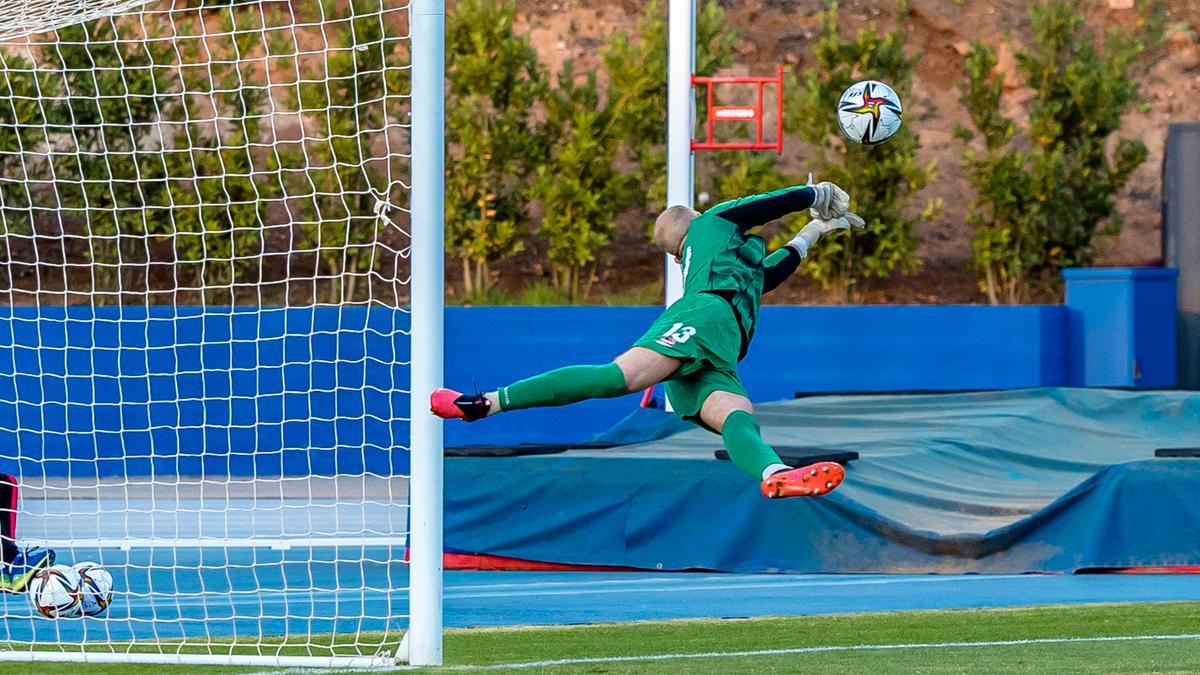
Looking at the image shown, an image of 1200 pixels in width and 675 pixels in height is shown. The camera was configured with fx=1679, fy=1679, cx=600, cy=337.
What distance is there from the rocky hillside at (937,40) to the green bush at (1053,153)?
657cm

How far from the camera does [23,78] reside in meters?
16.4

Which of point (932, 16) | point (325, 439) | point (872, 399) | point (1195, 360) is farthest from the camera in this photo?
point (932, 16)

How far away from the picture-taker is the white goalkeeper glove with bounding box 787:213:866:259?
7.55 metres

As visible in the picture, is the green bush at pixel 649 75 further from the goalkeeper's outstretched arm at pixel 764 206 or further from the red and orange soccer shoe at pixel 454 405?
the red and orange soccer shoe at pixel 454 405

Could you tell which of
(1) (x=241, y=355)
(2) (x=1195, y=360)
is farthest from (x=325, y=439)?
(2) (x=1195, y=360)

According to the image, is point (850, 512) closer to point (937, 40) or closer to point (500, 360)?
point (500, 360)

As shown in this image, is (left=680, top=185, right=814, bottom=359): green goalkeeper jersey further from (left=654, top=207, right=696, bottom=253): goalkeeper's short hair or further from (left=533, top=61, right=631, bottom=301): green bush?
(left=533, top=61, right=631, bottom=301): green bush

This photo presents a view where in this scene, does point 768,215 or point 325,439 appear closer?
point 768,215

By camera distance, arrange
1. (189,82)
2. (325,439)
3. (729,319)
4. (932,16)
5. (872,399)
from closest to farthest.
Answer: (729,319)
(872,399)
(325,439)
(189,82)
(932,16)

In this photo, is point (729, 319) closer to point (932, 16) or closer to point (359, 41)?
→ point (359, 41)

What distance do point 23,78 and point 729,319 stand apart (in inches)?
456

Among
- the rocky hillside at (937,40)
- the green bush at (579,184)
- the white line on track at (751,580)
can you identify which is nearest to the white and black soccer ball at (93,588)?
the white line on track at (751,580)

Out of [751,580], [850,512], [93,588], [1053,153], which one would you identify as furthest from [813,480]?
[1053,153]

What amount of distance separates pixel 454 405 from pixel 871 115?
288 cm
